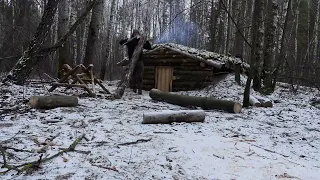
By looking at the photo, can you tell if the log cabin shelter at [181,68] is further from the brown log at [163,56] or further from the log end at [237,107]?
the log end at [237,107]

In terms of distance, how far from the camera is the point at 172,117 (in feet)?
18.7

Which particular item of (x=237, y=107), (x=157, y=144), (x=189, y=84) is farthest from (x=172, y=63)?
(x=157, y=144)

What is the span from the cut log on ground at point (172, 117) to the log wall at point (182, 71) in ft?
23.9

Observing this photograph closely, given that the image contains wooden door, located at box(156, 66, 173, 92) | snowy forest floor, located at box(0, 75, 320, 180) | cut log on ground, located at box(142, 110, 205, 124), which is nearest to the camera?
snowy forest floor, located at box(0, 75, 320, 180)

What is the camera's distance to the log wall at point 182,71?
515 inches

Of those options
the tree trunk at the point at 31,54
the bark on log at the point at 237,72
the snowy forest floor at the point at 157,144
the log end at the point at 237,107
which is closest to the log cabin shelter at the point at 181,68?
the bark on log at the point at 237,72

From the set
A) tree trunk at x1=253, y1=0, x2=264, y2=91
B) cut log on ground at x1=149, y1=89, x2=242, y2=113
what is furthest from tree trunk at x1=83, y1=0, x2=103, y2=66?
tree trunk at x1=253, y1=0, x2=264, y2=91

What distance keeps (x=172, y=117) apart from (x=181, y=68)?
803 cm

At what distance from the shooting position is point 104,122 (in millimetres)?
5340

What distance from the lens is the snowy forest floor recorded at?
329 centimetres

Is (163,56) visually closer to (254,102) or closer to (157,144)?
(254,102)

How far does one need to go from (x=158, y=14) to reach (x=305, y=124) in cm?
2911

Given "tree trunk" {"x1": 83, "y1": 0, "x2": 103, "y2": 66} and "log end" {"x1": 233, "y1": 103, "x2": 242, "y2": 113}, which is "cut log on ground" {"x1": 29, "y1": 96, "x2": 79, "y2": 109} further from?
"tree trunk" {"x1": 83, "y1": 0, "x2": 103, "y2": 66}

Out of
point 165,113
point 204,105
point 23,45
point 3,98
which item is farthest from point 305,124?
point 23,45
